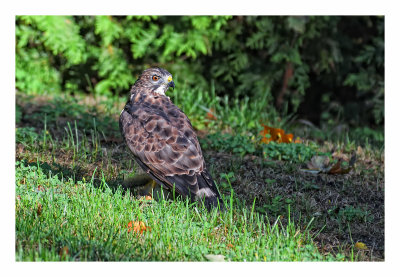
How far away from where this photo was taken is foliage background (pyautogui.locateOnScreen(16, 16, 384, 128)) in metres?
8.42

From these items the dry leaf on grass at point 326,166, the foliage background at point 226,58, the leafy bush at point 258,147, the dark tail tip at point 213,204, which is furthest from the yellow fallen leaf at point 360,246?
the foliage background at point 226,58

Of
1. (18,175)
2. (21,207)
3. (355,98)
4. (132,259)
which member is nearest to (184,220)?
(132,259)

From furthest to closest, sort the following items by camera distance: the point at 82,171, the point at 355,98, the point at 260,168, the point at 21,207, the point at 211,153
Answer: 1. the point at 355,98
2. the point at 211,153
3. the point at 260,168
4. the point at 82,171
5. the point at 21,207

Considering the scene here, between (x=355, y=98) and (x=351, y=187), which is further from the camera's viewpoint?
(x=355, y=98)

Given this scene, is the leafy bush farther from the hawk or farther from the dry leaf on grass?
the hawk

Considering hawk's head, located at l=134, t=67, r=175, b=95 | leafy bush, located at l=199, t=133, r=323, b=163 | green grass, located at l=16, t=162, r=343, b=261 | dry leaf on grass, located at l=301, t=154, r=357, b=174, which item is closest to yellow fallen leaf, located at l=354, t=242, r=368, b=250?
green grass, located at l=16, t=162, r=343, b=261

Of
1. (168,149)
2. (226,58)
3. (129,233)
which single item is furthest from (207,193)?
(226,58)

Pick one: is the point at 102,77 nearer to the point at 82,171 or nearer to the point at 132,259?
the point at 82,171

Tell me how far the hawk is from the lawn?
19 cm

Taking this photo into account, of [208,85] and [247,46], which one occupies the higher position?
[247,46]

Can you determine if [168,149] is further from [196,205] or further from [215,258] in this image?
[215,258]

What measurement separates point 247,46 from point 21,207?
18.0 ft

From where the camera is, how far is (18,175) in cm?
514

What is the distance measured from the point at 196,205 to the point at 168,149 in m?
0.61
